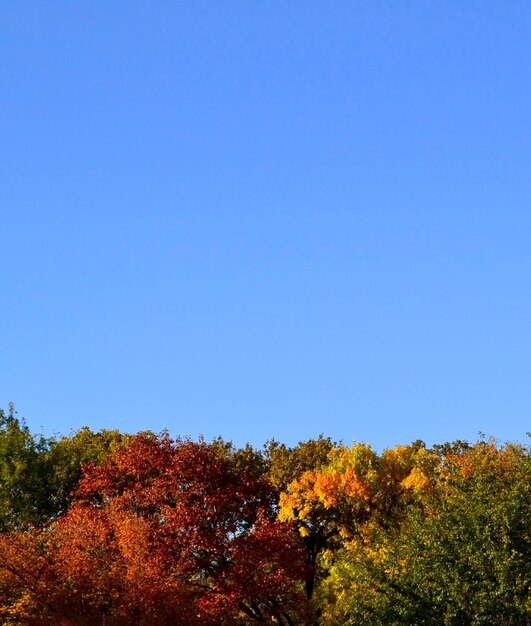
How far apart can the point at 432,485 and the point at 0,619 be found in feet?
68.3

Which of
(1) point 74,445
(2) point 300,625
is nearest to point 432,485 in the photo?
(2) point 300,625

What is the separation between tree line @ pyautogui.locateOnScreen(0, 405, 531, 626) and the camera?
34.2m

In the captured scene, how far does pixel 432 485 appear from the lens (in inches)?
1893

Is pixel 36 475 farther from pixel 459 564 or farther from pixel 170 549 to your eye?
pixel 459 564

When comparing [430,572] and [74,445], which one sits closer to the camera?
[430,572]

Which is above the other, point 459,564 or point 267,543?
point 267,543

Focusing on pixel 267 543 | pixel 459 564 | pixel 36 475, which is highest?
pixel 36 475

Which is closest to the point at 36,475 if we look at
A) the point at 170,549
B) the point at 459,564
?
the point at 170,549

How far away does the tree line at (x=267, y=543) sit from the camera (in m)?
34.2

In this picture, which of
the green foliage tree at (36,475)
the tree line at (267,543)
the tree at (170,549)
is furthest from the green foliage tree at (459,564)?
the green foliage tree at (36,475)

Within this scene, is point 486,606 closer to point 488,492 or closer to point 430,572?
point 430,572

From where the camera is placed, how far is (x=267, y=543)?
44.3 metres

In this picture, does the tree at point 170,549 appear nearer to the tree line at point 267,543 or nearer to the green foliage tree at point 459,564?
the tree line at point 267,543

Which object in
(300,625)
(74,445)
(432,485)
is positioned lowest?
(300,625)
